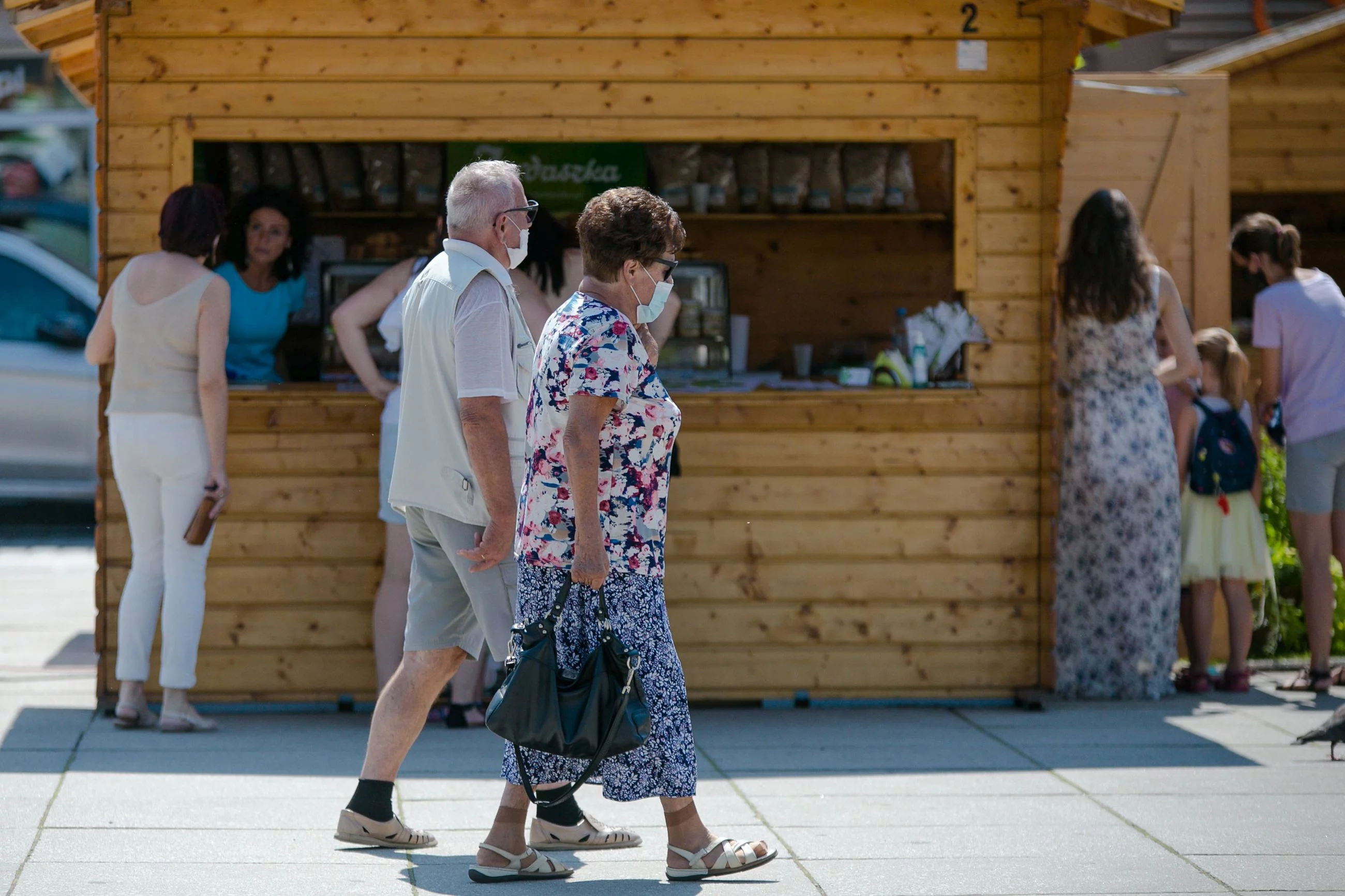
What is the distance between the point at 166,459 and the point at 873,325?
3.89 metres

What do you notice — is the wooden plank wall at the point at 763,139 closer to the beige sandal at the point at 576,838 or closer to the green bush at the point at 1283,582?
the green bush at the point at 1283,582

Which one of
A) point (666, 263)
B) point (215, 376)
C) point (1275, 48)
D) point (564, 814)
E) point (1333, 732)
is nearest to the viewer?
point (666, 263)

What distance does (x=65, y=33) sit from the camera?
7438 millimetres

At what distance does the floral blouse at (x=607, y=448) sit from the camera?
419cm

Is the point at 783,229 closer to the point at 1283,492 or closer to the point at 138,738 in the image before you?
the point at 1283,492

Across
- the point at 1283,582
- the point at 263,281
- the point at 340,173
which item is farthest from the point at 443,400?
the point at 1283,582

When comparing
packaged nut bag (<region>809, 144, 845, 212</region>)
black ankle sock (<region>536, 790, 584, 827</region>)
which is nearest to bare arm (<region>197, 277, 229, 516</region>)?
black ankle sock (<region>536, 790, 584, 827</region>)

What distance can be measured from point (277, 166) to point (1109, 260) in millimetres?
3614

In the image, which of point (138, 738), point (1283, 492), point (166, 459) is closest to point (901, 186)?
point (1283, 492)

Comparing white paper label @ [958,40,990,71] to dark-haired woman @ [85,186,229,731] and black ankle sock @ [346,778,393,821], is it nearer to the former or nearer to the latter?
dark-haired woman @ [85,186,229,731]

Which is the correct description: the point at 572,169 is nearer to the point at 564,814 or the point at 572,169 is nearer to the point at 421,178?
the point at 421,178

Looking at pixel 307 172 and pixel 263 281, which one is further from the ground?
pixel 307 172

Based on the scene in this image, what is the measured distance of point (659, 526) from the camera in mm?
4348

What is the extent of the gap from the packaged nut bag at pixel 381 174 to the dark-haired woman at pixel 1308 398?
12.2 ft
